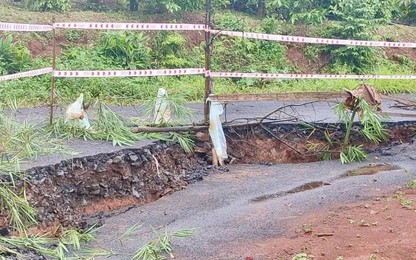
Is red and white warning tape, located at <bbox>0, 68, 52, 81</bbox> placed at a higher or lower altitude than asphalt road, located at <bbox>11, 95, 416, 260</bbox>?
higher

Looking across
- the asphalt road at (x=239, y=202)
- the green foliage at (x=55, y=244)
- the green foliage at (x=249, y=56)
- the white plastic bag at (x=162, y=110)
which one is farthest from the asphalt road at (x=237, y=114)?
the green foliage at (x=249, y=56)

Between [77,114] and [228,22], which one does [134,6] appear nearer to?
[228,22]

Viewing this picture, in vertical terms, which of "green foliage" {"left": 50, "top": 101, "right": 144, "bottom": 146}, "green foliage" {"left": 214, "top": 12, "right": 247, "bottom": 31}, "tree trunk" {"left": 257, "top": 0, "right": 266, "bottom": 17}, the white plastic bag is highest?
"tree trunk" {"left": 257, "top": 0, "right": 266, "bottom": 17}

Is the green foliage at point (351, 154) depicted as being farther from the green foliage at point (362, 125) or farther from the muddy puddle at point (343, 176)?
the muddy puddle at point (343, 176)

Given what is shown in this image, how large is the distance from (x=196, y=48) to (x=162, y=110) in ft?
20.7

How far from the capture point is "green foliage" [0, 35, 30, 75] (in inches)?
476

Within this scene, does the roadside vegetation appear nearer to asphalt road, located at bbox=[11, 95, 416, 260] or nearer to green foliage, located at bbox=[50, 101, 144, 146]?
green foliage, located at bbox=[50, 101, 144, 146]

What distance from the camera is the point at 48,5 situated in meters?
14.8

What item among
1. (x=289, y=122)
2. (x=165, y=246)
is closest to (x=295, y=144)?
(x=289, y=122)

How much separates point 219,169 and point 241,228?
2.31 m

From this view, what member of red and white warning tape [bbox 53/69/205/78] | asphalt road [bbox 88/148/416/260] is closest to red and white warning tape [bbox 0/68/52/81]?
red and white warning tape [bbox 53/69/205/78]

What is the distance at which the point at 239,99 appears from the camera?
8.27 metres

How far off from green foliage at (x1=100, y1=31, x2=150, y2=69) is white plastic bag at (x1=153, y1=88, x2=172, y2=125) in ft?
15.2

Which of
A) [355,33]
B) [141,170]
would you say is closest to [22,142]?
[141,170]
